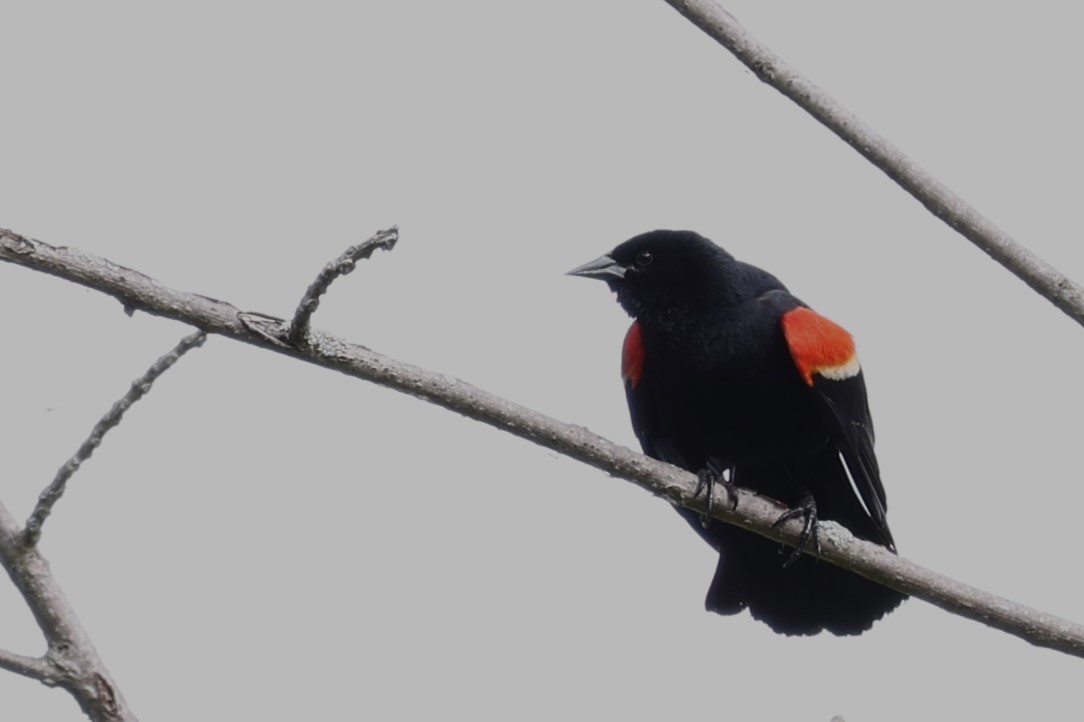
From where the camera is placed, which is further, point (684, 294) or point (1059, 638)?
point (684, 294)

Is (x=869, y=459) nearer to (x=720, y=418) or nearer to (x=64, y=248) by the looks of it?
(x=720, y=418)

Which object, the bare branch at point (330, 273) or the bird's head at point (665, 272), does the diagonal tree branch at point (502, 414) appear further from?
the bird's head at point (665, 272)

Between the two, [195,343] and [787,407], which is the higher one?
[787,407]

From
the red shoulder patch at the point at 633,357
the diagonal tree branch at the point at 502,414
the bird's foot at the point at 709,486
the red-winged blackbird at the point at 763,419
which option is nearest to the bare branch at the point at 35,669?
the diagonal tree branch at the point at 502,414

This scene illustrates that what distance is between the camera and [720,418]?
12.3 feet

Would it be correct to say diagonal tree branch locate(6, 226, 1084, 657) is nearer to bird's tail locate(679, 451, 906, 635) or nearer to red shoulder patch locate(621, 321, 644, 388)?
bird's tail locate(679, 451, 906, 635)

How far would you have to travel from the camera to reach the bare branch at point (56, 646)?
1.77 meters

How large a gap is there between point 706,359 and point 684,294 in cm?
22

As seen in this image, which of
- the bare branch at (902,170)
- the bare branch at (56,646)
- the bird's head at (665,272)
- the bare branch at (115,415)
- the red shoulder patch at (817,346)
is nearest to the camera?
the bare branch at (56,646)

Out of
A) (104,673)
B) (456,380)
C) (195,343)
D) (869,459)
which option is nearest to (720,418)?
(869,459)

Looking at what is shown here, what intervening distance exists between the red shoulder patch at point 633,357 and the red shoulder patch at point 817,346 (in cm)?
41

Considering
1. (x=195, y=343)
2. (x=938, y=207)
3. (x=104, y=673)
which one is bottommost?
(x=104, y=673)

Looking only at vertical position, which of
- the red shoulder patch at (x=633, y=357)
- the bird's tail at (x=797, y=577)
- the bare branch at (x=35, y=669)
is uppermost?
the red shoulder patch at (x=633, y=357)

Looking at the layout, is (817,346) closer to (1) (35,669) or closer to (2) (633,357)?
(2) (633,357)
